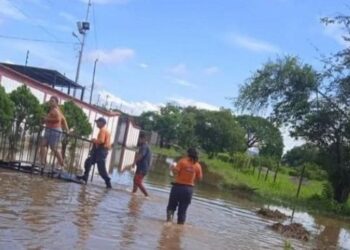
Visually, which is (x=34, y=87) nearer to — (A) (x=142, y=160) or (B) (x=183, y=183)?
(A) (x=142, y=160)

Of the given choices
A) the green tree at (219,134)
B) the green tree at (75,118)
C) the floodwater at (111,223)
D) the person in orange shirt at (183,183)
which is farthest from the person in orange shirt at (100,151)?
the green tree at (219,134)

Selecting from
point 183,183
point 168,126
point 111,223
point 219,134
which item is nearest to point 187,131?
point 219,134

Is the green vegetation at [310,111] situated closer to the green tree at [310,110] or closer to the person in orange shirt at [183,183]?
the green tree at [310,110]

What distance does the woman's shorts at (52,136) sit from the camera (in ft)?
57.6

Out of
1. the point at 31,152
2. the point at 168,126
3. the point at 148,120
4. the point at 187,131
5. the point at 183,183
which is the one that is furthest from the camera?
the point at 148,120

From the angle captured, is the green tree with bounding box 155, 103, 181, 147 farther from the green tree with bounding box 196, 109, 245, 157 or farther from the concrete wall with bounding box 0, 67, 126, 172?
the concrete wall with bounding box 0, 67, 126, 172

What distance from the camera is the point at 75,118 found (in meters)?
36.1

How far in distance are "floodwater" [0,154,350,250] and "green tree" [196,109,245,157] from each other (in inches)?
2756

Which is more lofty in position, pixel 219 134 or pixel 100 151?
pixel 219 134

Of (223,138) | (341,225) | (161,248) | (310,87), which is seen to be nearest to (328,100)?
(310,87)

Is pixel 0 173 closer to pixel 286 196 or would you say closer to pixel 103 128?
pixel 103 128

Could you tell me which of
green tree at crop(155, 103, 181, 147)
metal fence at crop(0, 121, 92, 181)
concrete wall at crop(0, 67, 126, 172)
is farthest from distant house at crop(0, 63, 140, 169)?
green tree at crop(155, 103, 181, 147)

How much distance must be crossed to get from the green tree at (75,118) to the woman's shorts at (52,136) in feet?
55.2

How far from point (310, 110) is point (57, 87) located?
29.3 m
